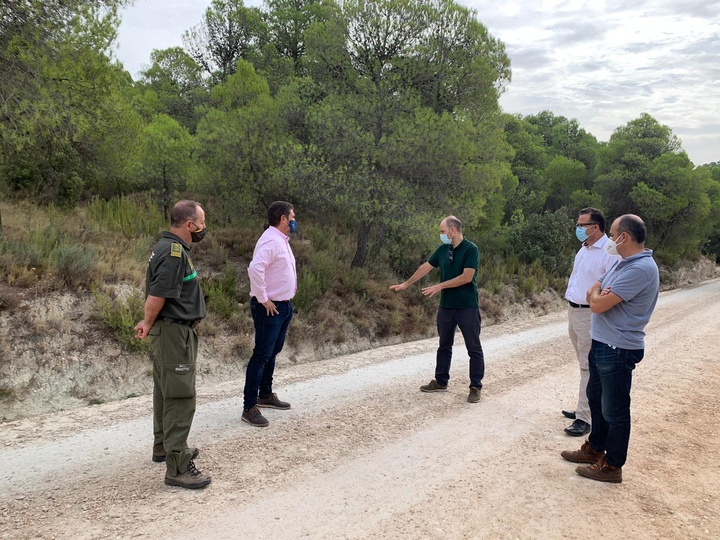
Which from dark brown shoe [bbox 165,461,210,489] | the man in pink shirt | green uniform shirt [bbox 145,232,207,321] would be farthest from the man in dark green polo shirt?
dark brown shoe [bbox 165,461,210,489]

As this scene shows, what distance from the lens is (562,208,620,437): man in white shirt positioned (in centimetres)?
495

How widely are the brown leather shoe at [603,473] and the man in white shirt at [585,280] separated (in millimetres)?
940

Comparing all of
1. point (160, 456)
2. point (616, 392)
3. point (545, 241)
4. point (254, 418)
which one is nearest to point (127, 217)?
point (254, 418)

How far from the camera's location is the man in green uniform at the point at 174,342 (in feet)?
11.6

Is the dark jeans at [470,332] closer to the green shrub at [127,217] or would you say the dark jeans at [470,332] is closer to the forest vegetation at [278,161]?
the forest vegetation at [278,161]

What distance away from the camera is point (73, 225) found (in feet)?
30.3

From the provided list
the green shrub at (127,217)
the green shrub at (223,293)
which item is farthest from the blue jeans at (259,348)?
the green shrub at (127,217)

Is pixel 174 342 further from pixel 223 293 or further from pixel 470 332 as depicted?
pixel 223 293

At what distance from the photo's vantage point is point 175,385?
3.58 metres

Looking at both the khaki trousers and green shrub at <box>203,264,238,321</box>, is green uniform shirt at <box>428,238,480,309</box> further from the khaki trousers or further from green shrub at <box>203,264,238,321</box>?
green shrub at <box>203,264,238,321</box>

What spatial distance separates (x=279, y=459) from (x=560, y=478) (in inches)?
95.9

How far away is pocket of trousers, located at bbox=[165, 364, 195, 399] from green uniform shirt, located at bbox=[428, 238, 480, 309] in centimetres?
340

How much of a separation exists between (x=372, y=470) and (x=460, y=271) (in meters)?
2.81

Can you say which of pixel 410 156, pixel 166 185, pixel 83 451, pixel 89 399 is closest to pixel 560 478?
pixel 83 451
